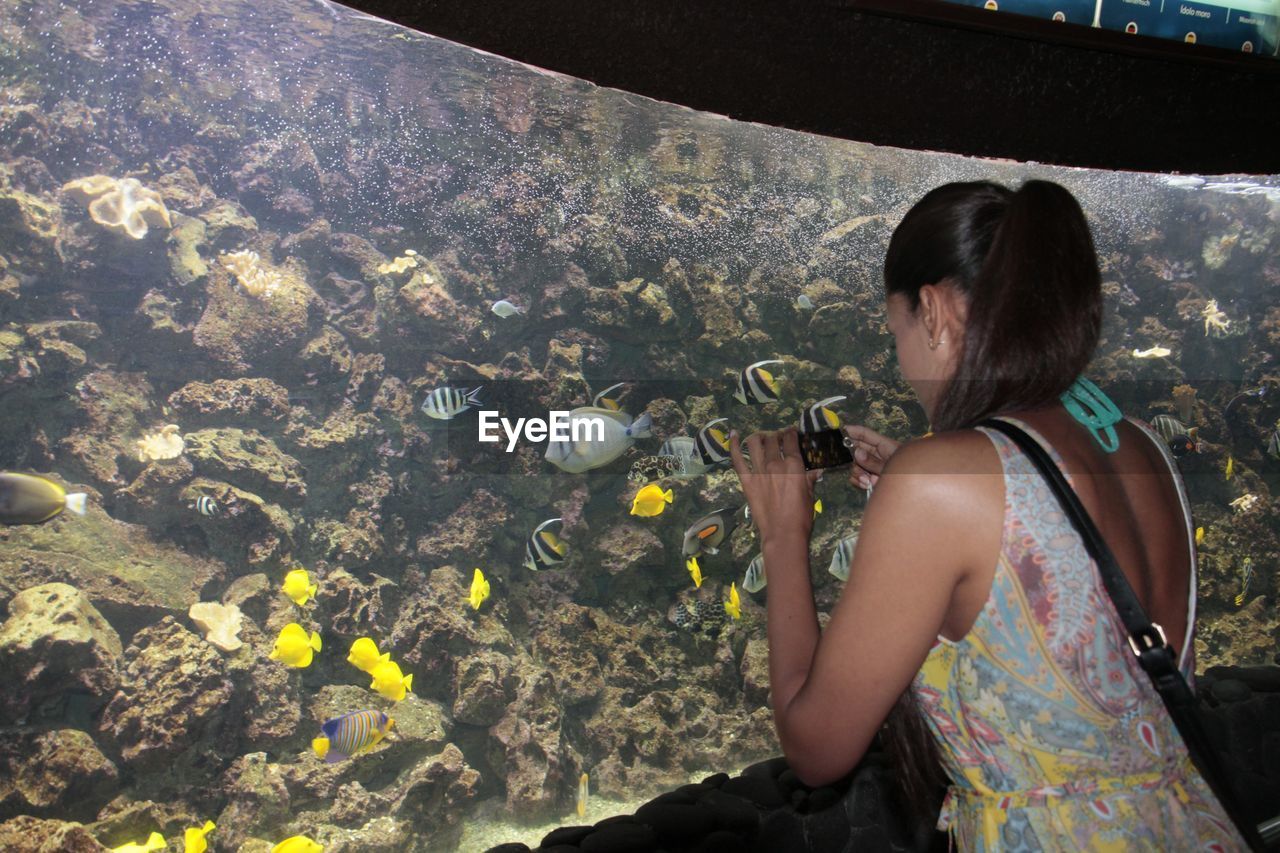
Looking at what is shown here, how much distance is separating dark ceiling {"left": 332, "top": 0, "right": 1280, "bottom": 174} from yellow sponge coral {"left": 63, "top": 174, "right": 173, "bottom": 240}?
9.67m

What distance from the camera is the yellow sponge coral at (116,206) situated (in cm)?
864

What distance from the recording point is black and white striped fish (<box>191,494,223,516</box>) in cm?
627

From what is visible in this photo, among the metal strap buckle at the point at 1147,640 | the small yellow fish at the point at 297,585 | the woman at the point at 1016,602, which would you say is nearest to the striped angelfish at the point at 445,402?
the small yellow fish at the point at 297,585

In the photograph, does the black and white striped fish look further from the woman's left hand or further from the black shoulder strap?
the black shoulder strap

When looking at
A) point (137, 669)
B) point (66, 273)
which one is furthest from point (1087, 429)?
point (66, 273)

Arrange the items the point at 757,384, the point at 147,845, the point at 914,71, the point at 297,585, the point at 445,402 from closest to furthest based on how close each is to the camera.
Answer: the point at 914,71, the point at 757,384, the point at 147,845, the point at 445,402, the point at 297,585

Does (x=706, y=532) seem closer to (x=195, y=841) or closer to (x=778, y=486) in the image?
(x=778, y=486)

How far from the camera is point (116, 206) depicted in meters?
8.69

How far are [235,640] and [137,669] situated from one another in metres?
0.82

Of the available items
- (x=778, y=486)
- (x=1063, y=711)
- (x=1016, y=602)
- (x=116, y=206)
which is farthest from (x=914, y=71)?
(x=116, y=206)

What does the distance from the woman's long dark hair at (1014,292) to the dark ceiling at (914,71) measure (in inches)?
28.4

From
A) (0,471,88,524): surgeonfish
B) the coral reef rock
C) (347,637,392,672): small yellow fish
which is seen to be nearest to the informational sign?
(0,471,88,524): surgeonfish

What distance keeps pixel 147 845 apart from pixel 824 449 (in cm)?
568

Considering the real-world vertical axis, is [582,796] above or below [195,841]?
below
